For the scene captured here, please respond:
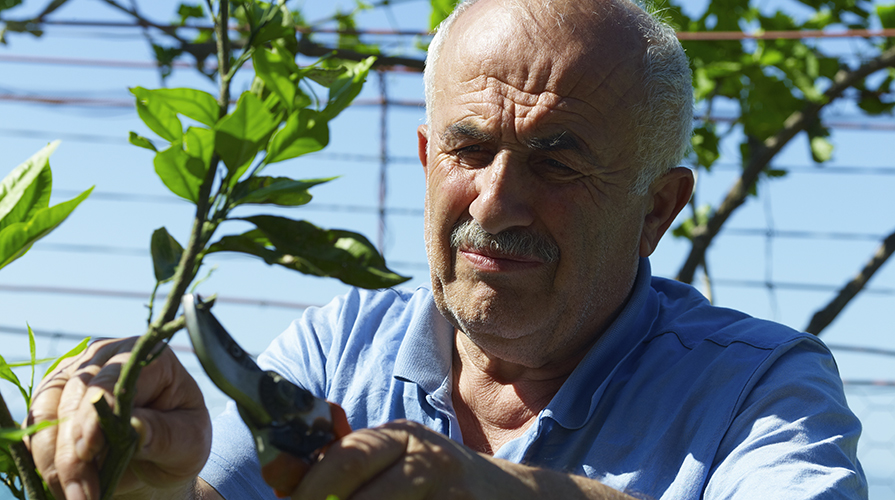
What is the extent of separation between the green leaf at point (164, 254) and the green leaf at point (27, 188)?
0.43 feet

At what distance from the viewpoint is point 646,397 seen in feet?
4.38

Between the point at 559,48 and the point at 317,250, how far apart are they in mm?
834

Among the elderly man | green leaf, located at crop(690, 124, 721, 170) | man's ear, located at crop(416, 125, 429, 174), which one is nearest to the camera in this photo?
the elderly man

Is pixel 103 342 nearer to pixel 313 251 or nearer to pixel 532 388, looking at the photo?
pixel 313 251

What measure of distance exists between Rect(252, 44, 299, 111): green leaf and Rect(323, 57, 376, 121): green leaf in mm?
33

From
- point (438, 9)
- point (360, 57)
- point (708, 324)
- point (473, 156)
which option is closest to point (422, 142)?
point (473, 156)

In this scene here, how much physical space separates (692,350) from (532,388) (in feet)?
1.03

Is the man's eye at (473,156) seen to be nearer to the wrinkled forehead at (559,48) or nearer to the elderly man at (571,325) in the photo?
the elderly man at (571,325)

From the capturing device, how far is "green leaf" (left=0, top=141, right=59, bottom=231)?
711 millimetres

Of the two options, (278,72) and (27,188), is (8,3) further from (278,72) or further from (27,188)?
(278,72)

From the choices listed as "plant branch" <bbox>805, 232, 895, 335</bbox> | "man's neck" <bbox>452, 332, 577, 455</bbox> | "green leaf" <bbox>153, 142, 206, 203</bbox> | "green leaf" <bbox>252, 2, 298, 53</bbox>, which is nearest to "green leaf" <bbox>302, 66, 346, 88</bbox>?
"green leaf" <bbox>252, 2, 298, 53</bbox>

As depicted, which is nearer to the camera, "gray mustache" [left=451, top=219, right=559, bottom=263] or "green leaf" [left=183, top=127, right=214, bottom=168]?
"green leaf" [left=183, top=127, right=214, bottom=168]

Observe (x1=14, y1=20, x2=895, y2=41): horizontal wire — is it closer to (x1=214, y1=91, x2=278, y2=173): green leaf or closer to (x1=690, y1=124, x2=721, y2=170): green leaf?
(x1=690, y1=124, x2=721, y2=170): green leaf

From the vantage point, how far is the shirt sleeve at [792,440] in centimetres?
104
